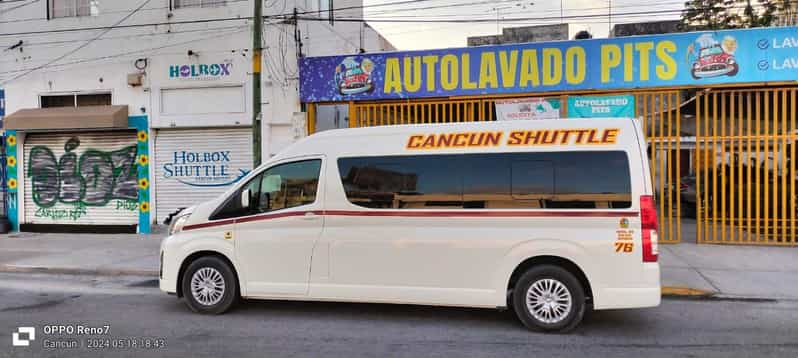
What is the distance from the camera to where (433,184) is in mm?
6418

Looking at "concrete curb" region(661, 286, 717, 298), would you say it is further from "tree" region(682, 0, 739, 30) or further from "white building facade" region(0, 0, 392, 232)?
"tree" region(682, 0, 739, 30)

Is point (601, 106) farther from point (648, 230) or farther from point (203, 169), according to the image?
point (203, 169)

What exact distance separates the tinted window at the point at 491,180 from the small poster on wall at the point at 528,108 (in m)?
6.25

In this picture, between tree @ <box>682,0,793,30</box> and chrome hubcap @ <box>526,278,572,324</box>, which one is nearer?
chrome hubcap @ <box>526,278,572,324</box>

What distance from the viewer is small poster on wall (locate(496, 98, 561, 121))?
39.9 ft

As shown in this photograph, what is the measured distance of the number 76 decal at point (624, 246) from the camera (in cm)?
583

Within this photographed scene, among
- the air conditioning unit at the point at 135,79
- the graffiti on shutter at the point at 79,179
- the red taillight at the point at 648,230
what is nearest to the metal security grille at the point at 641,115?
the air conditioning unit at the point at 135,79

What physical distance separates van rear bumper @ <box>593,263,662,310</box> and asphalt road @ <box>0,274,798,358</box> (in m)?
0.35

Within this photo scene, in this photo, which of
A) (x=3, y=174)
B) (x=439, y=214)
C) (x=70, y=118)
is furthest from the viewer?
(x=3, y=174)

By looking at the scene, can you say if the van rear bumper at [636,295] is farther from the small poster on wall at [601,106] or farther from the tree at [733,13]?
the tree at [733,13]

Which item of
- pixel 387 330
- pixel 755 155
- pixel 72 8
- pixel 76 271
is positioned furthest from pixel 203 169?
pixel 755 155

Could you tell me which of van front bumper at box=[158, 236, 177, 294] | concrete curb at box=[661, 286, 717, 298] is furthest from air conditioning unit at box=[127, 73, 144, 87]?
concrete curb at box=[661, 286, 717, 298]

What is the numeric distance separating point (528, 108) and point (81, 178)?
11.5m

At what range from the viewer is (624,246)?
5.84 meters
